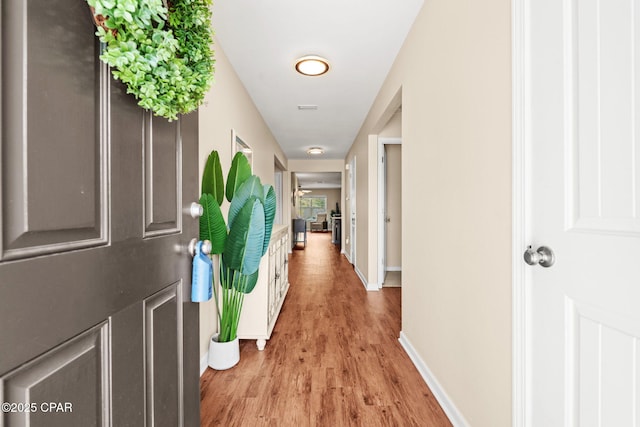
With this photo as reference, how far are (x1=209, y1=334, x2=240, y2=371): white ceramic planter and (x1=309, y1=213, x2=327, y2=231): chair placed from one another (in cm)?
1355

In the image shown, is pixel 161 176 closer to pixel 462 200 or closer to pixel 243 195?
pixel 243 195

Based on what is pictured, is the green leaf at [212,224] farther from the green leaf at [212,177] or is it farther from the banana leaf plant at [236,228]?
the green leaf at [212,177]

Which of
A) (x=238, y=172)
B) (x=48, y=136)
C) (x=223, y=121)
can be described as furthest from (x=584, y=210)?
(x=223, y=121)

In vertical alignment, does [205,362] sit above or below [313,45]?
below

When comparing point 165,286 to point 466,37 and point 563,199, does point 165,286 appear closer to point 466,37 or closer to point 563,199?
point 563,199

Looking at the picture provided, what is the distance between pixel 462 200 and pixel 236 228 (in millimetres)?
1274

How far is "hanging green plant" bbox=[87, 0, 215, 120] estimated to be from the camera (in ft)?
1.83

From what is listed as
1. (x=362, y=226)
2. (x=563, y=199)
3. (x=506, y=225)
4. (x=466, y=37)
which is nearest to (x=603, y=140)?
(x=563, y=199)

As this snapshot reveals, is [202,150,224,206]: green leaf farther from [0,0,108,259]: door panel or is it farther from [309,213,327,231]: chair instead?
[309,213,327,231]: chair

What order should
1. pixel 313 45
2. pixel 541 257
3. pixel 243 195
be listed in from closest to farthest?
pixel 541 257
pixel 243 195
pixel 313 45

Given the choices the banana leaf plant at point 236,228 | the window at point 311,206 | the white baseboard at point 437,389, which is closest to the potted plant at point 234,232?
the banana leaf plant at point 236,228

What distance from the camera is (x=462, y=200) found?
1399mm

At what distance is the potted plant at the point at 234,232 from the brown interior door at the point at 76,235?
88cm

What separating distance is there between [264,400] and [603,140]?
1854 millimetres
